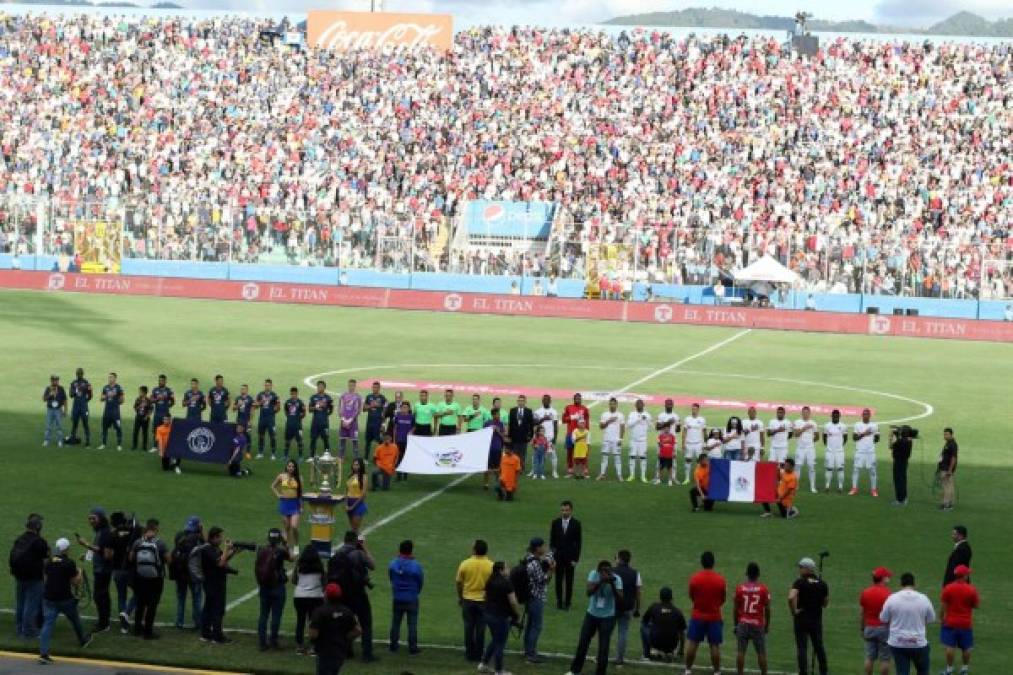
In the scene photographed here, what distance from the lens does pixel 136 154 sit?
80.8 meters

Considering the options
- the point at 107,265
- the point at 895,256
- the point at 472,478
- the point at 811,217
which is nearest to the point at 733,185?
the point at 811,217

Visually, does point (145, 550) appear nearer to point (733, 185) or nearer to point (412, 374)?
point (412, 374)

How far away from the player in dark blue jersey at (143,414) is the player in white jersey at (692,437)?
10683 mm

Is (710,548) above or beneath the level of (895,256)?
beneath

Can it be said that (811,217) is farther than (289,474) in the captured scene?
Yes

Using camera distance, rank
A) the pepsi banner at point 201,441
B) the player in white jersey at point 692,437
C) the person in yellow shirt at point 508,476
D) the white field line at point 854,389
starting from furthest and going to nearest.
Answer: the white field line at point 854,389
the player in white jersey at point 692,437
the pepsi banner at point 201,441
the person in yellow shirt at point 508,476

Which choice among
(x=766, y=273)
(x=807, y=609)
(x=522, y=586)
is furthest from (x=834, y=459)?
(x=766, y=273)

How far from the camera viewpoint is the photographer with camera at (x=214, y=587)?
62.3 feet

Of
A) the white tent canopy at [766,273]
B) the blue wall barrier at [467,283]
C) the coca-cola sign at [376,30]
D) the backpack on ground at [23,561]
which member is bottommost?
the backpack on ground at [23,561]

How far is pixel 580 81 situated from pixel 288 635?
218 feet

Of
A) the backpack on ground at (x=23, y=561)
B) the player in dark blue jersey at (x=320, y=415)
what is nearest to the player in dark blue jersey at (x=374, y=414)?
the player in dark blue jersey at (x=320, y=415)

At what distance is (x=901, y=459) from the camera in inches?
1143

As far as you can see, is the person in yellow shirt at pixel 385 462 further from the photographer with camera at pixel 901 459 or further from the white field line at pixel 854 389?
the white field line at pixel 854 389

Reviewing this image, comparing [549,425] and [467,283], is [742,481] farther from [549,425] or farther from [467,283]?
[467,283]
